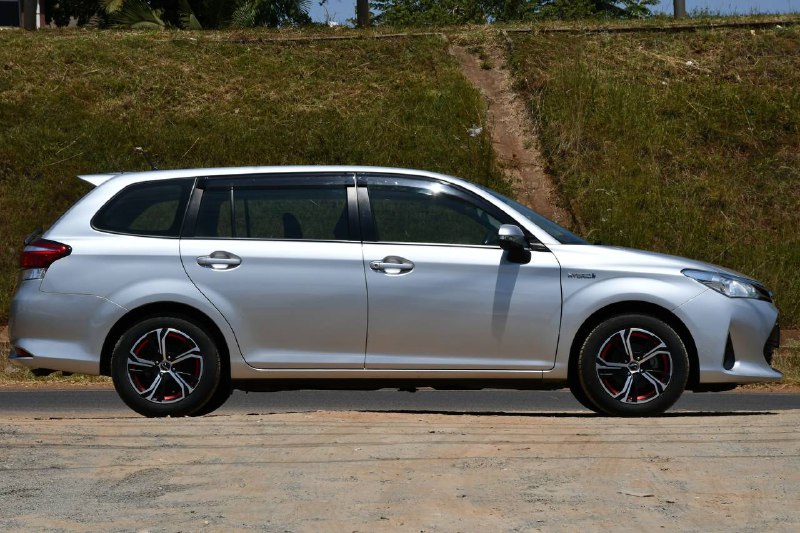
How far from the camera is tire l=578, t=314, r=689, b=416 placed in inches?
324

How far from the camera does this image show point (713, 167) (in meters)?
20.4

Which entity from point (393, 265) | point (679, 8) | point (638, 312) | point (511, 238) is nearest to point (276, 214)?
point (393, 265)

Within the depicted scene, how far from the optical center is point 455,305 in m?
8.25

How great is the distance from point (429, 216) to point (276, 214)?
994mm

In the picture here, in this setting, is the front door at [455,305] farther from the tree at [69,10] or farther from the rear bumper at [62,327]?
the tree at [69,10]

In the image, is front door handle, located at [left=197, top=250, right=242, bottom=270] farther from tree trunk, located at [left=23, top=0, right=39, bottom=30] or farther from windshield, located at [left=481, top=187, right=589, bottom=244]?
tree trunk, located at [left=23, top=0, right=39, bottom=30]

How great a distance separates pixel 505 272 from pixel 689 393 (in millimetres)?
4151

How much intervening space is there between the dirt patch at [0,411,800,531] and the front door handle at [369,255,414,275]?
99 cm

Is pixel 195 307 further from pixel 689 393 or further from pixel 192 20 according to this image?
pixel 192 20

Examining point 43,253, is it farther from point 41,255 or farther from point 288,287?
point 288,287

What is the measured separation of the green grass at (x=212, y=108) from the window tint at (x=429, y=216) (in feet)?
31.7

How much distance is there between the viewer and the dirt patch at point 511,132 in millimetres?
19359

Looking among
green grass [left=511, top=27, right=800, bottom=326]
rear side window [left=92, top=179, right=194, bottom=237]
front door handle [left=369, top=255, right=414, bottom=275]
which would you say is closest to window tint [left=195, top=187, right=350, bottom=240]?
rear side window [left=92, top=179, right=194, bottom=237]

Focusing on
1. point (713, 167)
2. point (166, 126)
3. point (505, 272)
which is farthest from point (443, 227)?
point (166, 126)
